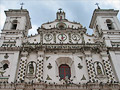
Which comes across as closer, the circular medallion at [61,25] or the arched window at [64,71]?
the arched window at [64,71]

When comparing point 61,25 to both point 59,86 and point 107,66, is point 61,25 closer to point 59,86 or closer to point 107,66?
point 107,66

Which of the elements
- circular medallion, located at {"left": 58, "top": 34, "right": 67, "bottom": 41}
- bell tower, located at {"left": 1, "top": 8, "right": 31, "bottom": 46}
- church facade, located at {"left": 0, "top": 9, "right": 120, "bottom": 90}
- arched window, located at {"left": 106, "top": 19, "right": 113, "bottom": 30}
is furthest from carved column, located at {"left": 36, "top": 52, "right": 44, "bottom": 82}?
arched window, located at {"left": 106, "top": 19, "right": 113, "bottom": 30}

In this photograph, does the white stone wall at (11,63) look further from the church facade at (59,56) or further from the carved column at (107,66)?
the carved column at (107,66)

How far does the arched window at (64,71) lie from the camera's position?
14420mm

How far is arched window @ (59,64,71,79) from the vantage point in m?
14.4

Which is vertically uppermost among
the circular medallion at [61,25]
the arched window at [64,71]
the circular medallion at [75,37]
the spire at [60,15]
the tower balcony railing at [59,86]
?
the spire at [60,15]

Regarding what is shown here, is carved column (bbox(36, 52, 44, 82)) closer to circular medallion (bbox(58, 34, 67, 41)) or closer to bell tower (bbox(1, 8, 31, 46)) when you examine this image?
bell tower (bbox(1, 8, 31, 46))

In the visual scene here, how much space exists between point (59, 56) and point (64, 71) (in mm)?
1575

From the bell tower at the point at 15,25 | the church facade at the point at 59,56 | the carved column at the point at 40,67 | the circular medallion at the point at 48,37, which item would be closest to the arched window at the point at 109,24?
the church facade at the point at 59,56

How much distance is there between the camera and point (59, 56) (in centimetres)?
1534

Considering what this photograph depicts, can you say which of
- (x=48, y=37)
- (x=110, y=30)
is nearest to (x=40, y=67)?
(x=48, y=37)

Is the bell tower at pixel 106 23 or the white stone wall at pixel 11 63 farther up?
the bell tower at pixel 106 23

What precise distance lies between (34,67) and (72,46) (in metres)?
4.49

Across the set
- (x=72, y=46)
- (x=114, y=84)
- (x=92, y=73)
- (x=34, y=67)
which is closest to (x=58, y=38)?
(x=72, y=46)
